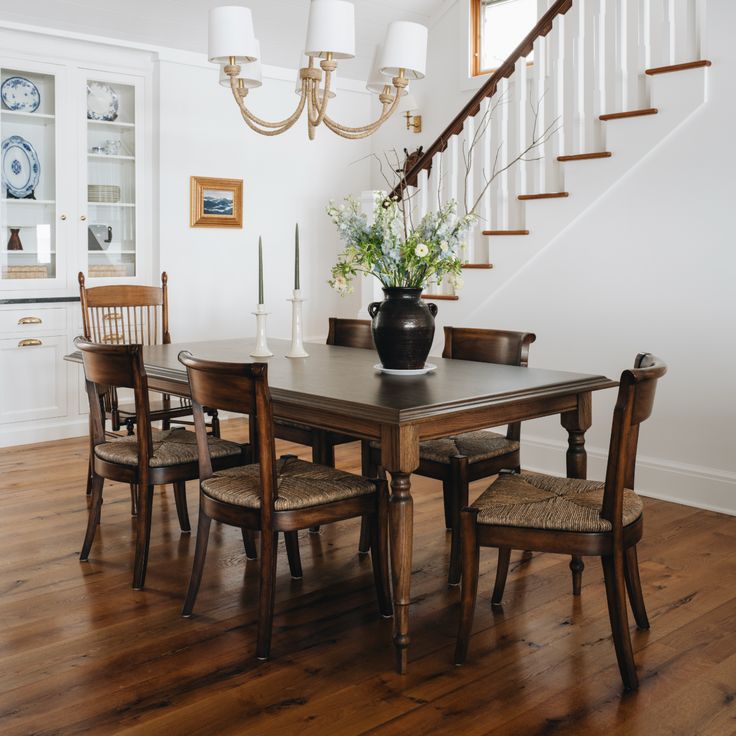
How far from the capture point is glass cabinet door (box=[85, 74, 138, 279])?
216 inches

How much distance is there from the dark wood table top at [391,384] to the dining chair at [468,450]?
0.16 metres

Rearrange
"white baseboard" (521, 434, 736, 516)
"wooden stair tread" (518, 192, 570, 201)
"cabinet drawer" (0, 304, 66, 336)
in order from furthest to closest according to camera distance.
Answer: "cabinet drawer" (0, 304, 66, 336) → "wooden stair tread" (518, 192, 570, 201) → "white baseboard" (521, 434, 736, 516)

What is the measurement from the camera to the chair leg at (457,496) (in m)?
2.99

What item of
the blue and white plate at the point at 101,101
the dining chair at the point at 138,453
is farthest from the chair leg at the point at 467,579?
the blue and white plate at the point at 101,101

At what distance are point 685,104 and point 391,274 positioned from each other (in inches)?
76.8

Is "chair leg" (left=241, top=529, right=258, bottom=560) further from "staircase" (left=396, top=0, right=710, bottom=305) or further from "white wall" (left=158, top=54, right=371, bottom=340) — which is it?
"white wall" (left=158, top=54, right=371, bottom=340)

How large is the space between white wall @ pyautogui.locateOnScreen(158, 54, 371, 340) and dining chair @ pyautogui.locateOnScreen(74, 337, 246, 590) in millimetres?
2766

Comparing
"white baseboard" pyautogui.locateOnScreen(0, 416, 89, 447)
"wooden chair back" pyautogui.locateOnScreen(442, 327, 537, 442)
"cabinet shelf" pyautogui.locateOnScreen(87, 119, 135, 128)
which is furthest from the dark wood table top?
"cabinet shelf" pyautogui.locateOnScreen(87, 119, 135, 128)

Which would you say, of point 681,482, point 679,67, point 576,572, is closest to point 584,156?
point 679,67

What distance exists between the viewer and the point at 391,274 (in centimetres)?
289

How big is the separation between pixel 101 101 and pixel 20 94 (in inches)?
20.4

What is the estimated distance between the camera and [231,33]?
125 inches

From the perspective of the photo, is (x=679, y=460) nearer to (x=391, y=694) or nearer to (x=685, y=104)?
(x=685, y=104)

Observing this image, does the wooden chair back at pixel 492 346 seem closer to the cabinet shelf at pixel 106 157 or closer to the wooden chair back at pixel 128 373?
the wooden chair back at pixel 128 373
